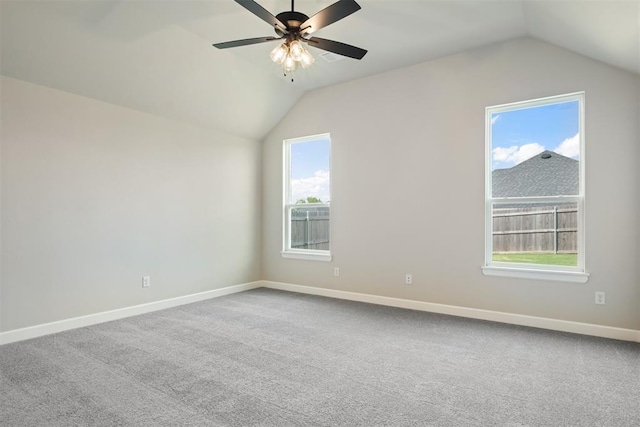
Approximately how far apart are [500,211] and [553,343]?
1.46 metres

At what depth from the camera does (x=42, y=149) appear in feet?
11.6

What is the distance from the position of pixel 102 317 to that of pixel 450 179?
14.1ft

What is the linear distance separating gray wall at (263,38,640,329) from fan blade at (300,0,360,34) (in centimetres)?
228

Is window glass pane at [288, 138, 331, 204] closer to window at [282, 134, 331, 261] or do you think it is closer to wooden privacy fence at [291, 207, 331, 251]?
window at [282, 134, 331, 261]

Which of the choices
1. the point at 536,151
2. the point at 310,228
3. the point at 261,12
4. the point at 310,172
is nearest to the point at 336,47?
the point at 261,12

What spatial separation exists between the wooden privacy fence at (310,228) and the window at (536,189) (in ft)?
7.46

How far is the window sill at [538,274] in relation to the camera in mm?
3554

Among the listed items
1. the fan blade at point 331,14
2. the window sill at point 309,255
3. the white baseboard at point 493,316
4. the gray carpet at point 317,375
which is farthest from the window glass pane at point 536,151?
the fan blade at point 331,14

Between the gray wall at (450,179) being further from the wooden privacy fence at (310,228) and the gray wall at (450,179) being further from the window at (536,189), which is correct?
the wooden privacy fence at (310,228)

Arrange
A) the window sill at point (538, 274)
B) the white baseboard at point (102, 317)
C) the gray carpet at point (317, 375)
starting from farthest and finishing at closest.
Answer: the window sill at point (538, 274)
the white baseboard at point (102, 317)
the gray carpet at point (317, 375)

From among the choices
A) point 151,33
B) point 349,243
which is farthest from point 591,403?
point 151,33

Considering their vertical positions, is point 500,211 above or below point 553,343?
above

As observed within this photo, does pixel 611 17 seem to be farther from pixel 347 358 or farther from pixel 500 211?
pixel 347 358

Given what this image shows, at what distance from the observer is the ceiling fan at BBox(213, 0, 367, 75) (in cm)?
234
